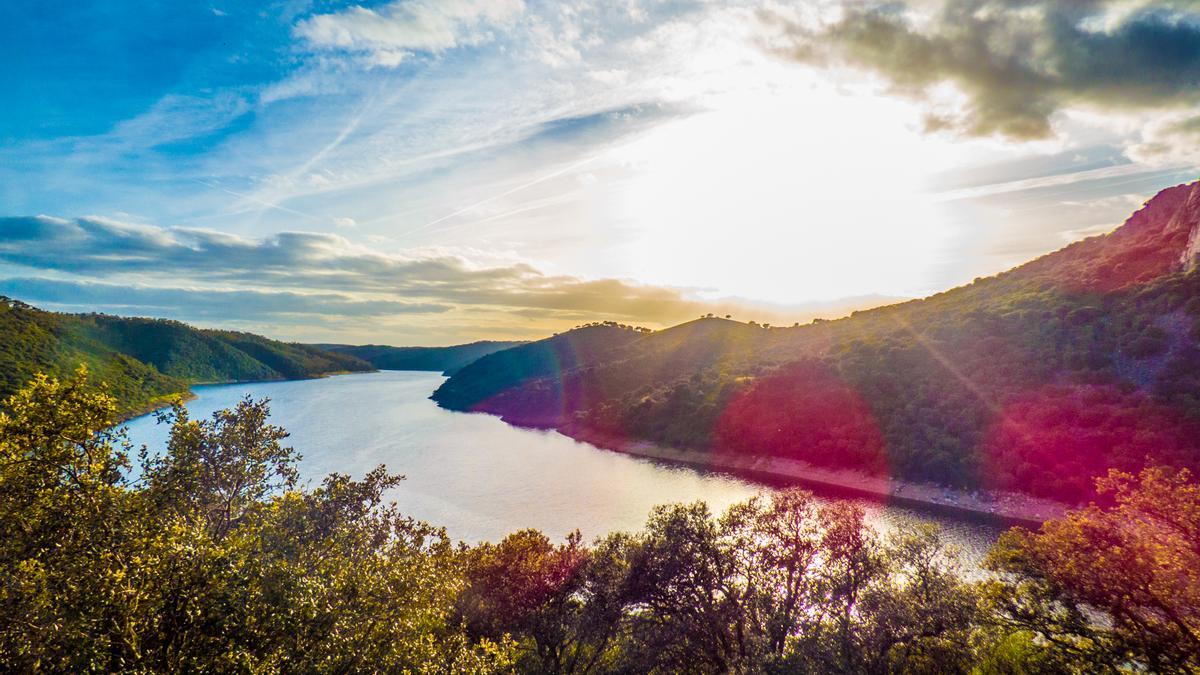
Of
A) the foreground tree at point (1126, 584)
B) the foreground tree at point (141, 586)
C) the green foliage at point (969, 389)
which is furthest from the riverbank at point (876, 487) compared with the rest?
the foreground tree at point (141, 586)

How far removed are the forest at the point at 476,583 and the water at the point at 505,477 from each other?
28201 mm

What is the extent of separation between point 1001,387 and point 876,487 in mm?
28157

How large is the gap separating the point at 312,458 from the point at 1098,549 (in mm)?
114065

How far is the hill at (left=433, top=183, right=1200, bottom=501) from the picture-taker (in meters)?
67.8

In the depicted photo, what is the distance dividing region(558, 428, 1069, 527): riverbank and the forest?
51.4 metres

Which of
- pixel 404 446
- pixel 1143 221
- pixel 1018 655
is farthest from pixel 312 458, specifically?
pixel 1143 221

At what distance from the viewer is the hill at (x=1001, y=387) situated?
67812mm

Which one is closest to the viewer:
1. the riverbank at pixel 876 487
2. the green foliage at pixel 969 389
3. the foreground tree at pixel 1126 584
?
the foreground tree at pixel 1126 584

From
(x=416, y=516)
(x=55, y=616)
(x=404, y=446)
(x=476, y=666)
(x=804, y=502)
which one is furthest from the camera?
(x=404, y=446)

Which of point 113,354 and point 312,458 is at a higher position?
point 113,354

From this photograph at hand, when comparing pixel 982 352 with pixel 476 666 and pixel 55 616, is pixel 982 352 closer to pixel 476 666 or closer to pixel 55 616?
pixel 476 666

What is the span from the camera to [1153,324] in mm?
80438

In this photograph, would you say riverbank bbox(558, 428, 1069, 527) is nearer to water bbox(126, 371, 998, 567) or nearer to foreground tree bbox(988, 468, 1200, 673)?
water bbox(126, 371, 998, 567)

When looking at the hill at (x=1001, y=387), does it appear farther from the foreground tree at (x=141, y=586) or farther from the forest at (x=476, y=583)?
the foreground tree at (x=141, y=586)
